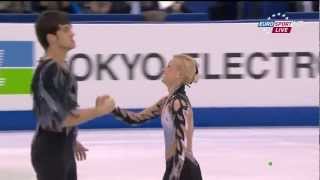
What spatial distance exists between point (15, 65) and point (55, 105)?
20.9 feet

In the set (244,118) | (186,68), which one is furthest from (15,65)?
(186,68)

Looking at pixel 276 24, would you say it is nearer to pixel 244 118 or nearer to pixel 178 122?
pixel 244 118

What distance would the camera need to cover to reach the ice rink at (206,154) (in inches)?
277

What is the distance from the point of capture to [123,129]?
1016cm

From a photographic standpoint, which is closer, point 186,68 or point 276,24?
point 186,68

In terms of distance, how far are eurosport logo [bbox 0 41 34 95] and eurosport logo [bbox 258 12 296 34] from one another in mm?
2994

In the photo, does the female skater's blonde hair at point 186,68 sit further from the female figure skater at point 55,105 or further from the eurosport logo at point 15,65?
the eurosport logo at point 15,65

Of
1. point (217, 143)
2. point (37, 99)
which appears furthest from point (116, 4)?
point (37, 99)

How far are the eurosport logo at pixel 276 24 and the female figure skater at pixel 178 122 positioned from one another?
605 centimetres

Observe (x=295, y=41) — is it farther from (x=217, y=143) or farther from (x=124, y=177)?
(x=124, y=177)

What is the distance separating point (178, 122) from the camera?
4.00 m

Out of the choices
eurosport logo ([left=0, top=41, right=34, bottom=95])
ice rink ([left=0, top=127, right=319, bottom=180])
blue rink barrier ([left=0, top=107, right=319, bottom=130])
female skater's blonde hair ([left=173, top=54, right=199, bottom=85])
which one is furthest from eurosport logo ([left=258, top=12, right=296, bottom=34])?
female skater's blonde hair ([left=173, top=54, right=199, bottom=85])

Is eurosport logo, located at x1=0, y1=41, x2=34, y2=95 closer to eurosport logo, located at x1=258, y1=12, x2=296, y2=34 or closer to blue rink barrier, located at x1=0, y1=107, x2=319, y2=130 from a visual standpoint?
blue rink barrier, located at x1=0, y1=107, x2=319, y2=130

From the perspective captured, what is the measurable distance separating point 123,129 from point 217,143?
1.64 m
